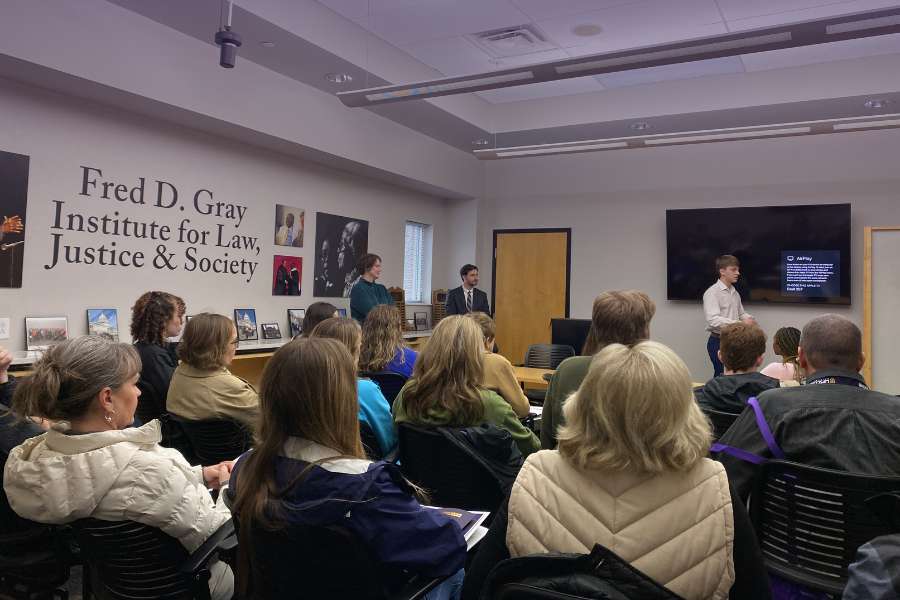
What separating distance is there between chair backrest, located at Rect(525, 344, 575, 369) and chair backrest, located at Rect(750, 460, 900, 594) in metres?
3.63

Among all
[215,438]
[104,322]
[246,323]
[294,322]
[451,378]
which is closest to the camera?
[451,378]

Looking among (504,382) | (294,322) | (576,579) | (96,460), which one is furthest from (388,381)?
(294,322)

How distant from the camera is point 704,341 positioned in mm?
7348

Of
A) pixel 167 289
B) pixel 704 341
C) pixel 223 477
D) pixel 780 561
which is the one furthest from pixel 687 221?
pixel 223 477

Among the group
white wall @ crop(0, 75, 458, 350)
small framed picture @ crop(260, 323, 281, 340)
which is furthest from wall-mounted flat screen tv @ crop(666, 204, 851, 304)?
small framed picture @ crop(260, 323, 281, 340)

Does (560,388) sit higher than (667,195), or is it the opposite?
(667,195)

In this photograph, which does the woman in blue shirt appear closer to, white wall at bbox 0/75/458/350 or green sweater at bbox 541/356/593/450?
green sweater at bbox 541/356/593/450

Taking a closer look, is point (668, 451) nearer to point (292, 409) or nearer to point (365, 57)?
point (292, 409)

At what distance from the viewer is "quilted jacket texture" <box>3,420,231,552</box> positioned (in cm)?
149

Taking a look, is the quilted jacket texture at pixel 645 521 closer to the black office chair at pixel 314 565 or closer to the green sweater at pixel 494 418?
the black office chair at pixel 314 565

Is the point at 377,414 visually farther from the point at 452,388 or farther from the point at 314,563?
the point at 314,563

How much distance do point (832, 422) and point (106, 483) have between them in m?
1.91

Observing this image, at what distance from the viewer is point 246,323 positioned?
577 cm

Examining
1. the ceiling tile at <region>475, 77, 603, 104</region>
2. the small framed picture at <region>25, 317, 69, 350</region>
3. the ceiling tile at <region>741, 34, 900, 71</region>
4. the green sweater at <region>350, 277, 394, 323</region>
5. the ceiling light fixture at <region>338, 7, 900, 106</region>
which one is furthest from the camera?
the ceiling tile at <region>475, 77, 603, 104</region>
